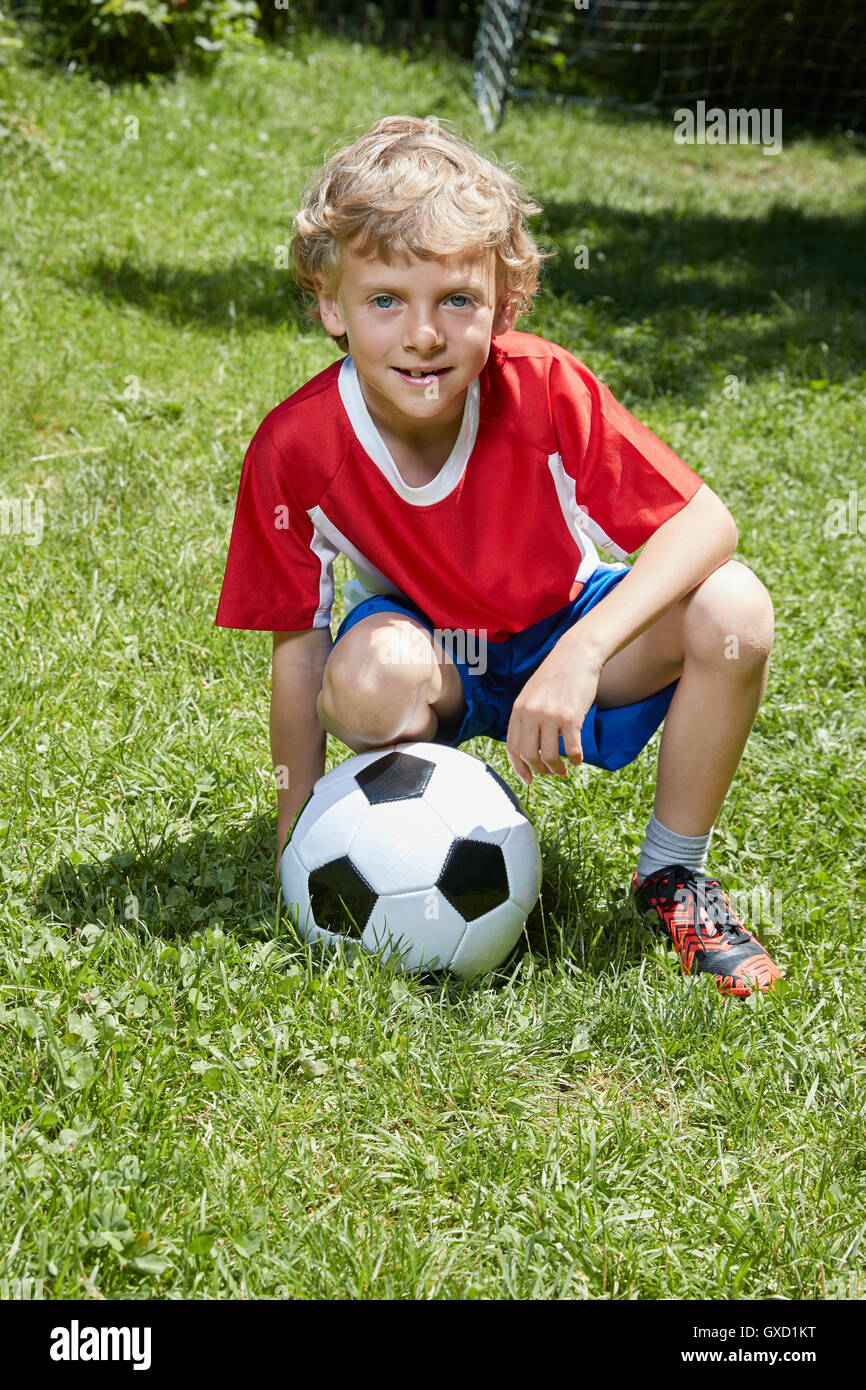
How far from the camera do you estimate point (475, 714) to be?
2.62m

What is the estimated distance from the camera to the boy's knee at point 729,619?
7.43 feet

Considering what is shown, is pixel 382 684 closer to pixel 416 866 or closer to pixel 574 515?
pixel 416 866

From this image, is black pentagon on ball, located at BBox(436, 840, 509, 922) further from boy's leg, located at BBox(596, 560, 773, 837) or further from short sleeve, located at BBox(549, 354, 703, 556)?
short sleeve, located at BBox(549, 354, 703, 556)

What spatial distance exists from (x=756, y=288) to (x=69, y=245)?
11.4 feet

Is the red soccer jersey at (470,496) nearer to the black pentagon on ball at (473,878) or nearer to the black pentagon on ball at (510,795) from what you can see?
the black pentagon on ball at (510,795)

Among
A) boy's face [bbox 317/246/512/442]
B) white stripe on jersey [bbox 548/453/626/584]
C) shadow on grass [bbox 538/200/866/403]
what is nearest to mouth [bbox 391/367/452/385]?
boy's face [bbox 317/246/512/442]

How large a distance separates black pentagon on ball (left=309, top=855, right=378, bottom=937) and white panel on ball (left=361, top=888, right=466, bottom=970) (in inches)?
0.8

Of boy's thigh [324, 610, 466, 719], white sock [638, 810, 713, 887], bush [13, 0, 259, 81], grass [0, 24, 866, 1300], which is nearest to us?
grass [0, 24, 866, 1300]

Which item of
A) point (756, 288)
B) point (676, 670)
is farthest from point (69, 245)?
point (676, 670)

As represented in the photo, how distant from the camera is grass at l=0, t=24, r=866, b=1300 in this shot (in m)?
1.76

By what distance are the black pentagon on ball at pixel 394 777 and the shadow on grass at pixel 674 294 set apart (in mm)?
2733

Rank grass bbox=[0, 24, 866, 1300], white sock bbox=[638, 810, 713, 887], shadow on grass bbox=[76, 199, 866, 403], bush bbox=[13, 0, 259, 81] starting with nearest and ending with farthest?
grass bbox=[0, 24, 866, 1300], white sock bbox=[638, 810, 713, 887], shadow on grass bbox=[76, 199, 866, 403], bush bbox=[13, 0, 259, 81]

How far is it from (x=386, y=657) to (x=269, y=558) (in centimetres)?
31
